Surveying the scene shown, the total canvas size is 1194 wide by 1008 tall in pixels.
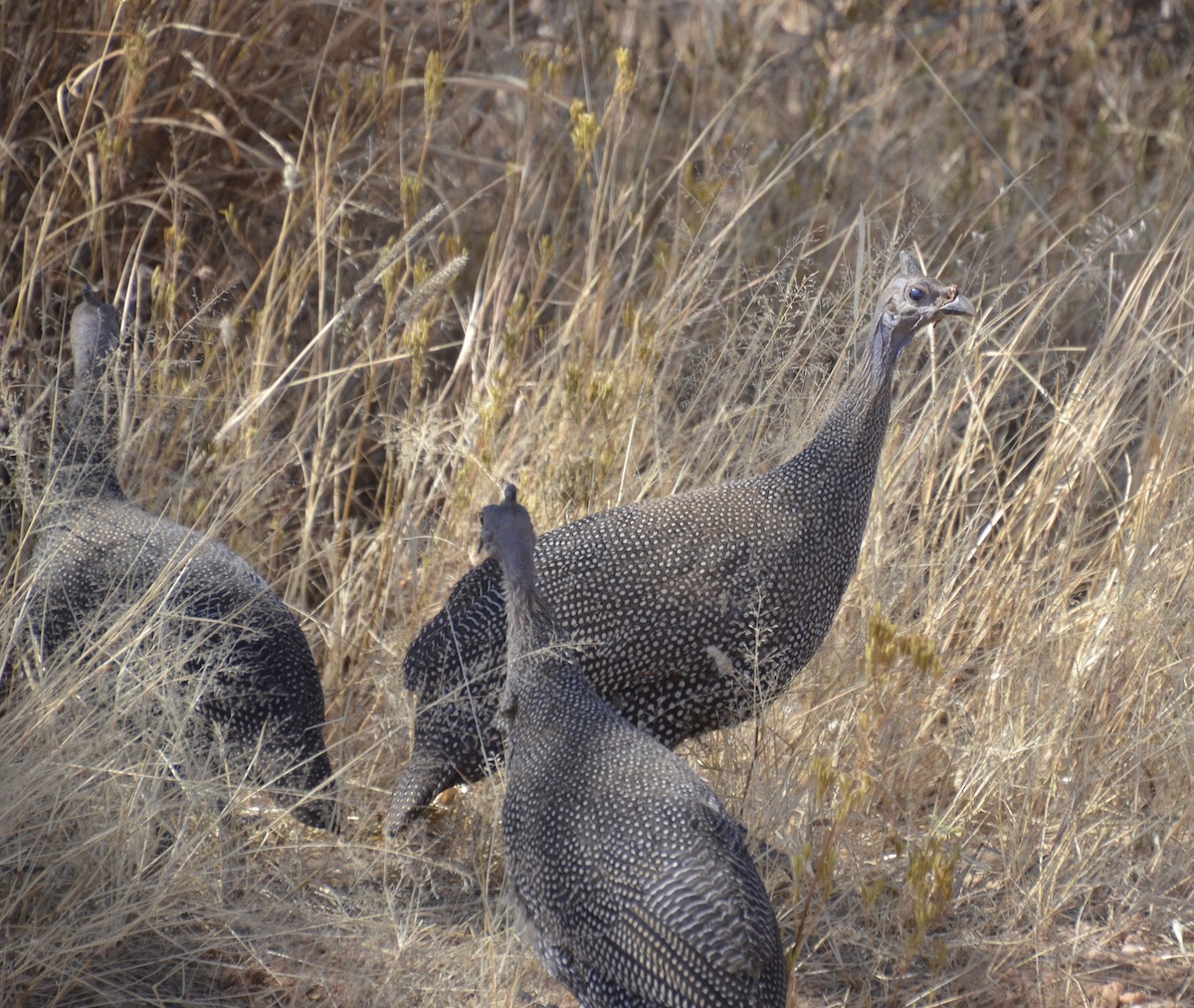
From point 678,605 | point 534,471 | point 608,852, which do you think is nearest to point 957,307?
point 678,605

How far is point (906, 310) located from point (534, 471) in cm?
115

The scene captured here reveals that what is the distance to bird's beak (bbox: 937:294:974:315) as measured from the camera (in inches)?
146

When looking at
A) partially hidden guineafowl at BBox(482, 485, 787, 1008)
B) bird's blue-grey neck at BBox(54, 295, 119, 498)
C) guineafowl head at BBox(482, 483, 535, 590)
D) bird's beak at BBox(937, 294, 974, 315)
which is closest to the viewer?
partially hidden guineafowl at BBox(482, 485, 787, 1008)

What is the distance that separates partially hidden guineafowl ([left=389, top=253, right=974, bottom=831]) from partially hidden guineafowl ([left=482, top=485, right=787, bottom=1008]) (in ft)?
0.90

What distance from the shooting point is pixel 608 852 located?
9.27ft

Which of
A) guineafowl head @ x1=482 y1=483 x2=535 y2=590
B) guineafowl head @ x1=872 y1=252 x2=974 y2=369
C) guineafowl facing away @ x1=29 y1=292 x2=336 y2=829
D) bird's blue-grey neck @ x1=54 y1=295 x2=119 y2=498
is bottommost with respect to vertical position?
guineafowl facing away @ x1=29 y1=292 x2=336 y2=829

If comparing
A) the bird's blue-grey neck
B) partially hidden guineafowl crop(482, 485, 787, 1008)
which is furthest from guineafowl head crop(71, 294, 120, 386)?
partially hidden guineafowl crop(482, 485, 787, 1008)

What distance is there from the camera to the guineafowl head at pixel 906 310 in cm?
374

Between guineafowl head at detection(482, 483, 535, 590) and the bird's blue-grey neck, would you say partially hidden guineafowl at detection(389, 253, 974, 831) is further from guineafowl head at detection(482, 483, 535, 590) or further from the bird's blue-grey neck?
the bird's blue-grey neck

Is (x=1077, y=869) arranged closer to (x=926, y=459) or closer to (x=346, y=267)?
(x=926, y=459)

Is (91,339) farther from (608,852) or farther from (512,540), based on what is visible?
(608,852)

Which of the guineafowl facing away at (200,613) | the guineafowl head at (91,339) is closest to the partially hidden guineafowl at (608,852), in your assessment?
the guineafowl facing away at (200,613)

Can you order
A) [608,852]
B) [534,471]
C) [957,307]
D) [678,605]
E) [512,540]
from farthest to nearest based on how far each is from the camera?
[534,471], [957,307], [678,605], [512,540], [608,852]

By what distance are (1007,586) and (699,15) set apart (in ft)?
10.4
